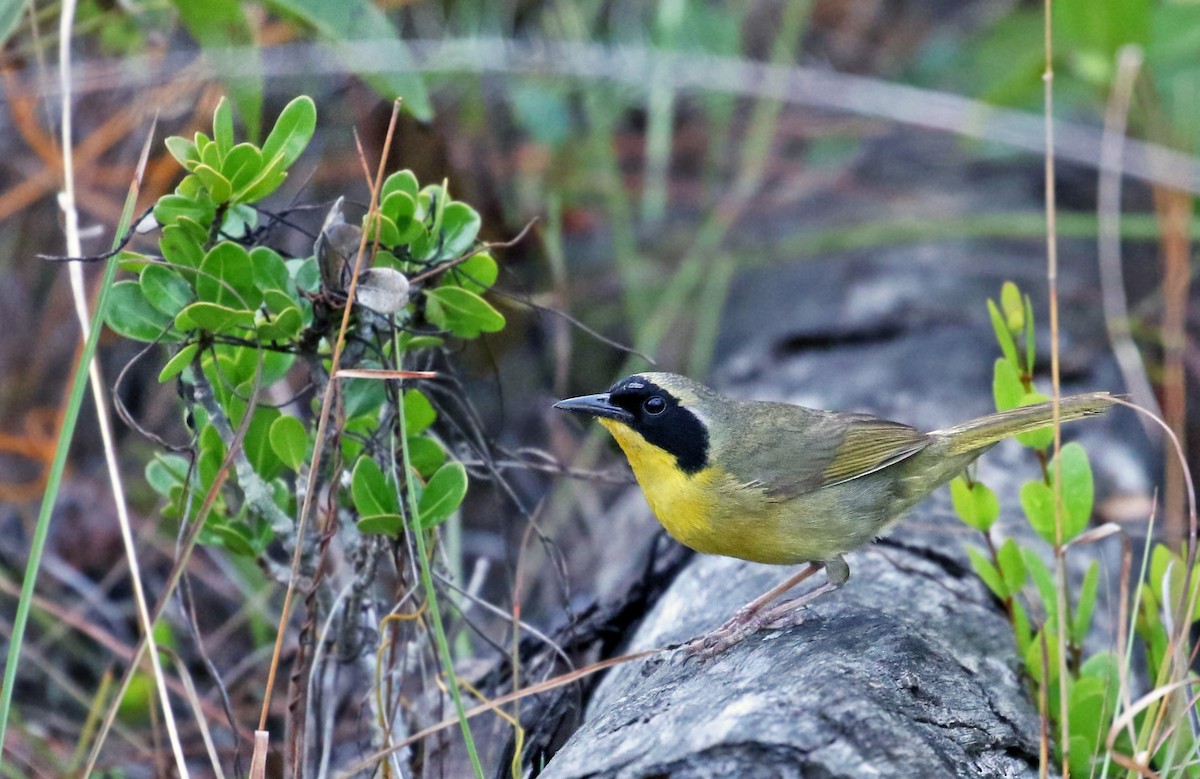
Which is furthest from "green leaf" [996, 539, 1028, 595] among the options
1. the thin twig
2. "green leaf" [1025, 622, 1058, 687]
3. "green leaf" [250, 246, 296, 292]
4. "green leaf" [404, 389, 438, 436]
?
"green leaf" [250, 246, 296, 292]

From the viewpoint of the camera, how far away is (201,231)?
261cm

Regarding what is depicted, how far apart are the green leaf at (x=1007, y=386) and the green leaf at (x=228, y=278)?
1.81m

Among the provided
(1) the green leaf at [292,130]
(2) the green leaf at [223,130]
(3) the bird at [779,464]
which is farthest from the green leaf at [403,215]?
(3) the bird at [779,464]

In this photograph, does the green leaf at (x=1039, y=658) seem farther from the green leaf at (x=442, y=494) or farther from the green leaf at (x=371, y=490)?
the green leaf at (x=371, y=490)

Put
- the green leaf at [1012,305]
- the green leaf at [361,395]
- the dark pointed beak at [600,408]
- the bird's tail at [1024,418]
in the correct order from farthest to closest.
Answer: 1. the dark pointed beak at [600,408]
2. the bird's tail at [1024,418]
3. the green leaf at [1012,305]
4. the green leaf at [361,395]

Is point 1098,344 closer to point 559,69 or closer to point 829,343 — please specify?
point 829,343

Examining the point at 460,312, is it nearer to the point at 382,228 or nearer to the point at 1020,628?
the point at 382,228

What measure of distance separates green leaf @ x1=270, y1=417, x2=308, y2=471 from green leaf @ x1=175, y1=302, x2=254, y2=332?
240 mm

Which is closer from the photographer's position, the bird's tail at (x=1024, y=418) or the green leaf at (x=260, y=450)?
the green leaf at (x=260, y=450)

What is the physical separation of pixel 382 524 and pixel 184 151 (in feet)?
2.97

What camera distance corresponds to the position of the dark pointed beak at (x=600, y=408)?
3.42 metres

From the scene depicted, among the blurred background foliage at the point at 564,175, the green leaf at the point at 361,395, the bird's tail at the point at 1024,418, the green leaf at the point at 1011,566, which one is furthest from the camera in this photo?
the blurred background foliage at the point at 564,175

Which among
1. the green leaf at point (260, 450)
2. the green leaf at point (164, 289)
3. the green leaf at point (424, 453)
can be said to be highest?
the green leaf at point (164, 289)

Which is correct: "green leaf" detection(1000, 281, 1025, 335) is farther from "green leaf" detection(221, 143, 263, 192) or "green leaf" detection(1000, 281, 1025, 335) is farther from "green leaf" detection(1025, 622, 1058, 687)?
"green leaf" detection(221, 143, 263, 192)
